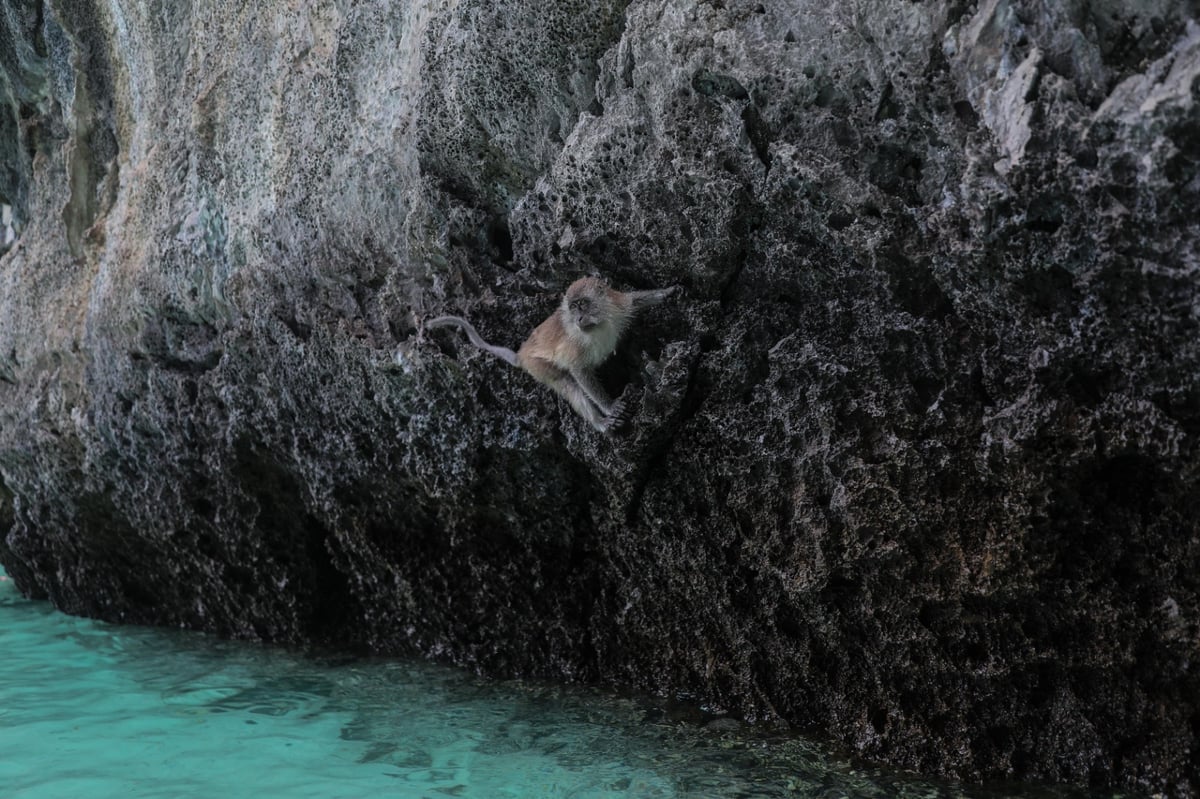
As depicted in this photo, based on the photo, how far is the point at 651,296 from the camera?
185 inches

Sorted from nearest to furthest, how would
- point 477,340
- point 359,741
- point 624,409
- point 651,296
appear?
1. point 651,296
2. point 624,409
3. point 477,340
4. point 359,741

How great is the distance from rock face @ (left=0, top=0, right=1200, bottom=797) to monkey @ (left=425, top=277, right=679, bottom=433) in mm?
169

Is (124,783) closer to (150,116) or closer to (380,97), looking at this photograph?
(380,97)

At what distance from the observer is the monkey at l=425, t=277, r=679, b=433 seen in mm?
4691

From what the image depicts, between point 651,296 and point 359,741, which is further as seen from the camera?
point 359,741

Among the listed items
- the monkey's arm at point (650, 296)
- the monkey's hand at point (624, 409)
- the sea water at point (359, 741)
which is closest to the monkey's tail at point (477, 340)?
the monkey's hand at point (624, 409)

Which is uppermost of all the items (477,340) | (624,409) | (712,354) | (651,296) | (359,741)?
(651,296)

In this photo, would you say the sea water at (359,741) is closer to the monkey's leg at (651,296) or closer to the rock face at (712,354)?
the rock face at (712,354)

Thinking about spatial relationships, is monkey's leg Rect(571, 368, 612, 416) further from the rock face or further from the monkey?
the rock face

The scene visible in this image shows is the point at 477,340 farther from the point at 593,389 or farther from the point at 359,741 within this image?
the point at 359,741

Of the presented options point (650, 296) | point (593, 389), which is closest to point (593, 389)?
point (593, 389)

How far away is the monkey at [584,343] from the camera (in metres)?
4.69

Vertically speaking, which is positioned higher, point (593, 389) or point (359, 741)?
point (593, 389)

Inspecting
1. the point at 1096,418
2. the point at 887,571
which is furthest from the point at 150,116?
the point at 1096,418
